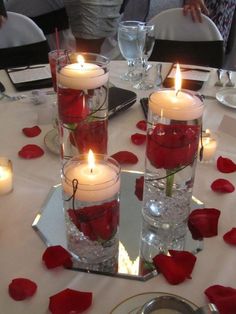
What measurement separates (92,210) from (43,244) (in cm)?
14

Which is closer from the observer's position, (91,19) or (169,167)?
(169,167)

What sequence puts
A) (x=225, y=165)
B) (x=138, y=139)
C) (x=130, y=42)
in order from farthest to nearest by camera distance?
1. (x=130, y=42)
2. (x=138, y=139)
3. (x=225, y=165)

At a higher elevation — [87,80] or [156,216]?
[87,80]

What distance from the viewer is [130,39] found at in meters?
1.41

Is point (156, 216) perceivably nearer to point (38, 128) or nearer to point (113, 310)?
point (113, 310)

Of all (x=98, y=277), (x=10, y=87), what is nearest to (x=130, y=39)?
(x=10, y=87)

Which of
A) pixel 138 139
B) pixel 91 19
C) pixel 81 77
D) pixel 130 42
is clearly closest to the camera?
pixel 81 77

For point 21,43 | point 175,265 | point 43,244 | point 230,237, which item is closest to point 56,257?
point 43,244

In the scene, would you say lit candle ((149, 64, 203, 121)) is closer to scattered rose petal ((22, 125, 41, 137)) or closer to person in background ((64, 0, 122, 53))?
scattered rose petal ((22, 125, 41, 137))

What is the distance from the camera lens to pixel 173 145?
2.42ft

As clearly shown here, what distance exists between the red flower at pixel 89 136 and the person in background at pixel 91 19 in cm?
198

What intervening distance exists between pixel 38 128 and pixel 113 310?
0.61m

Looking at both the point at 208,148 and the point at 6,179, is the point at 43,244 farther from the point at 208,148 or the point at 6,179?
the point at 208,148

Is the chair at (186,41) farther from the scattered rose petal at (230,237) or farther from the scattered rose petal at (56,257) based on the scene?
the scattered rose petal at (56,257)
